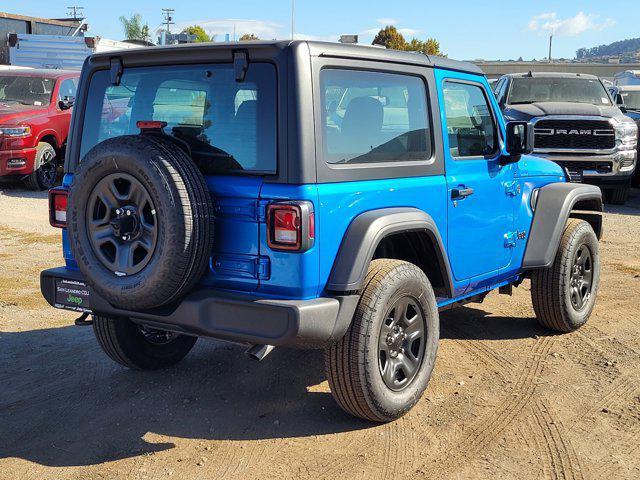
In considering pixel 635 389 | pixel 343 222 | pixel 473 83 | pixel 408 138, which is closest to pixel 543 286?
pixel 635 389

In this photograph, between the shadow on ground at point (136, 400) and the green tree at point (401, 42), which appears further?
the green tree at point (401, 42)

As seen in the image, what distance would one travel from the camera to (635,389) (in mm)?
4594

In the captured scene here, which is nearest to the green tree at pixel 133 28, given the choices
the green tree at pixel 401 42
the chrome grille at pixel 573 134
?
the green tree at pixel 401 42

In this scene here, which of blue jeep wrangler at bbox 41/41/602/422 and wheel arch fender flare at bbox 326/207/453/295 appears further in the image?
wheel arch fender flare at bbox 326/207/453/295

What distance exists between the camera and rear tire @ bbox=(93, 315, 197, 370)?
4699 mm

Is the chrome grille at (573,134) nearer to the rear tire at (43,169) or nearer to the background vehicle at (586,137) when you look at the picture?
the background vehicle at (586,137)

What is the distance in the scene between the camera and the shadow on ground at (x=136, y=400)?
3.93 meters

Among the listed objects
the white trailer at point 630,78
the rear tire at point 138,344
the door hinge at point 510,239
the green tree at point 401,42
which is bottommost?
the rear tire at point 138,344

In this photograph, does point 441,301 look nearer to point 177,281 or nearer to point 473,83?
point 473,83

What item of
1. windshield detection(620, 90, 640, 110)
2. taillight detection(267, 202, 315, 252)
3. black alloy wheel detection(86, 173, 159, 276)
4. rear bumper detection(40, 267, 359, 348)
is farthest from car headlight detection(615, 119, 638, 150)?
black alloy wheel detection(86, 173, 159, 276)

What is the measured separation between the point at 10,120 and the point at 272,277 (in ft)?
32.4

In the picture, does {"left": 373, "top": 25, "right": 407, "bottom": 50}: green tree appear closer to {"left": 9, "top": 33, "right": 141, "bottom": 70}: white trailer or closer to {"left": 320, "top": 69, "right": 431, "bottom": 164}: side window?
{"left": 9, "top": 33, "right": 141, "bottom": 70}: white trailer

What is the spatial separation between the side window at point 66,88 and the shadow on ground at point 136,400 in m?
8.31

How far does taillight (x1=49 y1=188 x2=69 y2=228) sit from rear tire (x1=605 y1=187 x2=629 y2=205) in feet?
33.6
